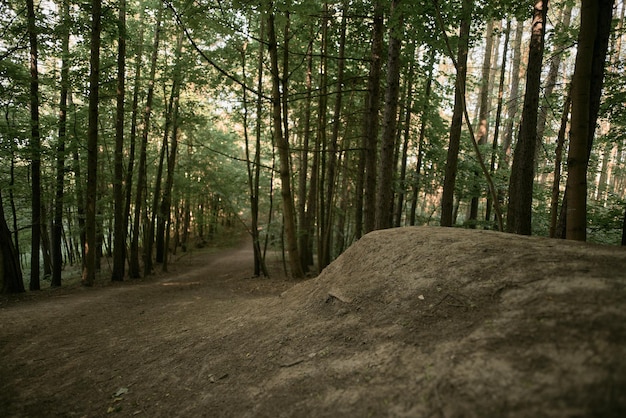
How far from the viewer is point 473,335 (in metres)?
2.35

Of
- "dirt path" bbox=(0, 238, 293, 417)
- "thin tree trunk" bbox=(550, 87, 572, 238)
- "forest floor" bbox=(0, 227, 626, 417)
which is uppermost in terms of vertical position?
"thin tree trunk" bbox=(550, 87, 572, 238)

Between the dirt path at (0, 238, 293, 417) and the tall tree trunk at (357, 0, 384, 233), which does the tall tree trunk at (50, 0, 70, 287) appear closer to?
the dirt path at (0, 238, 293, 417)

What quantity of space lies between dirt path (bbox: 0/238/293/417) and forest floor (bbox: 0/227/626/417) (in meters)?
0.03

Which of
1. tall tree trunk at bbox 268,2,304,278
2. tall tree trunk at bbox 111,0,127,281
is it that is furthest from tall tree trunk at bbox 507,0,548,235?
tall tree trunk at bbox 111,0,127,281

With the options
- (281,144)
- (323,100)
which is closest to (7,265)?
(281,144)

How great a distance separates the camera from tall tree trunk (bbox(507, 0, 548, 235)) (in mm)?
7168

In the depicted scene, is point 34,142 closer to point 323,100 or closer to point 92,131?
point 92,131

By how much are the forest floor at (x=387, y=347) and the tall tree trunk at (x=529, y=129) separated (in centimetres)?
441

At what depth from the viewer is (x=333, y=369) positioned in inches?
107

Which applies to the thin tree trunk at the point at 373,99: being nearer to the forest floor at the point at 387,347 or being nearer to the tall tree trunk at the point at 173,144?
the forest floor at the point at 387,347

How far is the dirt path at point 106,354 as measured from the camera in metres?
3.48

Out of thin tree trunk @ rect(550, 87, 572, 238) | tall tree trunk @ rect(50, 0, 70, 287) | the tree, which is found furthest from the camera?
tall tree trunk @ rect(50, 0, 70, 287)

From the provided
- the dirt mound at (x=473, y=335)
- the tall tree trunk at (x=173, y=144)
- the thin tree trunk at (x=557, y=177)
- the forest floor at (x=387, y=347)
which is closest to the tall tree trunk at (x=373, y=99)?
the forest floor at (x=387, y=347)

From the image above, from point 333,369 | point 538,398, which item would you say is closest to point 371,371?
point 333,369
